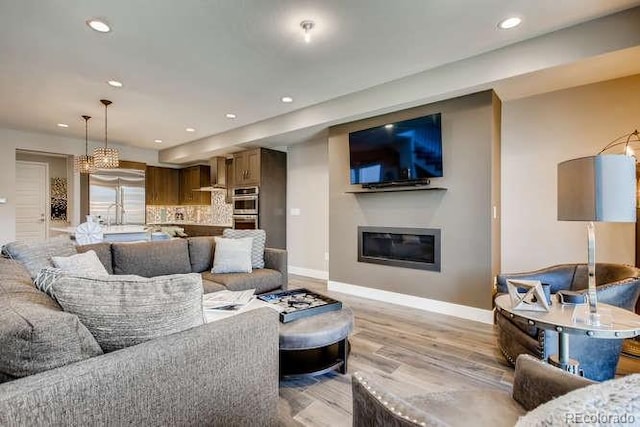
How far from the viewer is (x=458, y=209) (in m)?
3.48

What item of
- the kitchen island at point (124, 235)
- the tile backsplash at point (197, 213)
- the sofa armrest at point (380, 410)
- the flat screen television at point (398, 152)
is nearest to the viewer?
the sofa armrest at point (380, 410)

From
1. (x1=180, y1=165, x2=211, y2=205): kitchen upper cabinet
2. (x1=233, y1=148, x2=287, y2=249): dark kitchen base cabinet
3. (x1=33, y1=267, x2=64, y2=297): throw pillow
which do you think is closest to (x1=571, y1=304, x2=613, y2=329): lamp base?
(x1=33, y1=267, x2=64, y2=297): throw pillow

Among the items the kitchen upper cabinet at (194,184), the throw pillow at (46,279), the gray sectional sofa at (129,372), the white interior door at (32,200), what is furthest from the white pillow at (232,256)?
the white interior door at (32,200)

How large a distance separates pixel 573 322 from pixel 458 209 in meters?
2.03

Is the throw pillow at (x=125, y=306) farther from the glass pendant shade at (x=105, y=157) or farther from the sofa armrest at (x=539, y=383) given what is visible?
the glass pendant shade at (x=105, y=157)

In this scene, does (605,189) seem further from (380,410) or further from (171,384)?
(171,384)

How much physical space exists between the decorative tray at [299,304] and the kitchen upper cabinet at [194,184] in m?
5.75

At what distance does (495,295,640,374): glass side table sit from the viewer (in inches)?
57.4

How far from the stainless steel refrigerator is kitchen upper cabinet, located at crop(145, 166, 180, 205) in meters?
0.26

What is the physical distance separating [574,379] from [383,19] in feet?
8.28

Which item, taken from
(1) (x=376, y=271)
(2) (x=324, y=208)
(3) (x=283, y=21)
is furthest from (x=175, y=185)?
(3) (x=283, y=21)

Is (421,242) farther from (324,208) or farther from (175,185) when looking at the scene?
(175,185)

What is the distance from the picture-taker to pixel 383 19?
2.44 m

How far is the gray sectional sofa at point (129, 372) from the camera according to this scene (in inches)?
31.5
